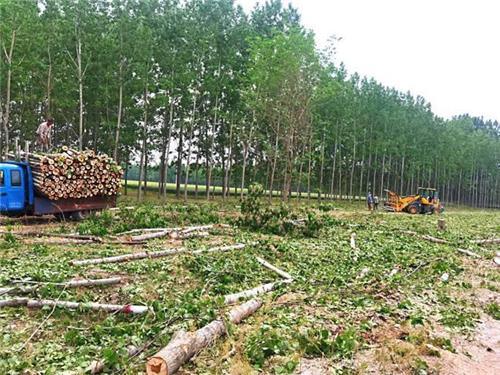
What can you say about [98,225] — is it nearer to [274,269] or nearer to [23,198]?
[23,198]

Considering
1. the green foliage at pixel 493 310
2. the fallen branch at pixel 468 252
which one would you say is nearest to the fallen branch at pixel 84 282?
the green foliage at pixel 493 310

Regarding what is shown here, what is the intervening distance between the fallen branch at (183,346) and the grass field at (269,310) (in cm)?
13

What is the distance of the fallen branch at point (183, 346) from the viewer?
14.9 feet

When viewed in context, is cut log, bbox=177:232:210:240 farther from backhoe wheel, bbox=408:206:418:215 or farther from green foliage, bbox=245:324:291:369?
backhoe wheel, bbox=408:206:418:215

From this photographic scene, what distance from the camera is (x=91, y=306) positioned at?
6598 mm

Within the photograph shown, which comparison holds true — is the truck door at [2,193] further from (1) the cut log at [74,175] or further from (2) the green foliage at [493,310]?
(2) the green foliage at [493,310]

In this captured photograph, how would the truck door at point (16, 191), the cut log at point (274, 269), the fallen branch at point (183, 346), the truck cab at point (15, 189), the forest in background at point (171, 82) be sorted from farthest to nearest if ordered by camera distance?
the forest in background at point (171, 82) < the truck door at point (16, 191) < the truck cab at point (15, 189) < the cut log at point (274, 269) < the fallen branch at point (183, 346)

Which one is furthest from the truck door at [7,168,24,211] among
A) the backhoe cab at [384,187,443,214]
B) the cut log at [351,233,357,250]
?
the backhoe cab at [384,187,443,214]

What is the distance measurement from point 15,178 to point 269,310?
37.3ft

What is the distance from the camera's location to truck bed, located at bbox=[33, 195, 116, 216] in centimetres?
1534

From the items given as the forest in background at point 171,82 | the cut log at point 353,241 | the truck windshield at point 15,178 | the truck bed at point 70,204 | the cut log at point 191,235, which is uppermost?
the forest in background at point 171,82

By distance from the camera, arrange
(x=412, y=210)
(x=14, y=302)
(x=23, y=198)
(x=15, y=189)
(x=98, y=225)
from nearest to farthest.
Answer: (x=14, y=302)
(x=98, y=225)
(x=15, y=189)
(x=23, y=198)
(x=412, y=210)

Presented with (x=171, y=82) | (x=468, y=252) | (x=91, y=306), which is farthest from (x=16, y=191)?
(x=171, y=82)

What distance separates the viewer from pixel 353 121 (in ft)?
150
